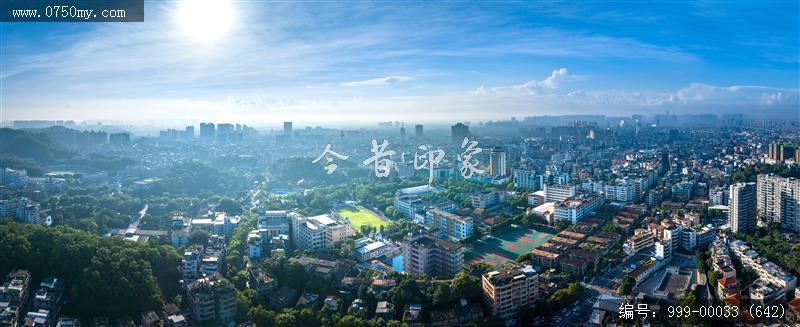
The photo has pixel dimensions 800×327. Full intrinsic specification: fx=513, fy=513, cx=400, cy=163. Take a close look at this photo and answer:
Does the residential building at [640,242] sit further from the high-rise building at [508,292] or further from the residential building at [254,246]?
the residential building at [254,246]

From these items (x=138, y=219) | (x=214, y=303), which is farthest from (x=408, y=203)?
(x=214, y=303)

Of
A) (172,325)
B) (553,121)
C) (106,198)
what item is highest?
(553,121)

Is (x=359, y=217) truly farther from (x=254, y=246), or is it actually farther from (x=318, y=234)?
(x=254, y=246)

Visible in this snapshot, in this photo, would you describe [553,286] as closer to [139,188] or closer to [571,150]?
[139,188]

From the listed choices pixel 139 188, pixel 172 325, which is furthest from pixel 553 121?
pixel 172 325

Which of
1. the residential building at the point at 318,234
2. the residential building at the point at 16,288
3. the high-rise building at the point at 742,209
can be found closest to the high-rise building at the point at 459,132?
the high-rise building at the point at 742,209

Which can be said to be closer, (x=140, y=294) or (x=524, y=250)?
(x=140, y=294)

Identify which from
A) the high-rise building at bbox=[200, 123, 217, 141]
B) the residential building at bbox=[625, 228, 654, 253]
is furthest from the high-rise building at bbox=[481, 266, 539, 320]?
the high-rise building at bbox=[200, 123, 217, 141]

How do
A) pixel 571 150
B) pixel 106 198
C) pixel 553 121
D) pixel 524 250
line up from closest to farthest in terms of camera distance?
pixel 524 250 < pixel 106 198 < pixel 571 150 < pixel 553 121
